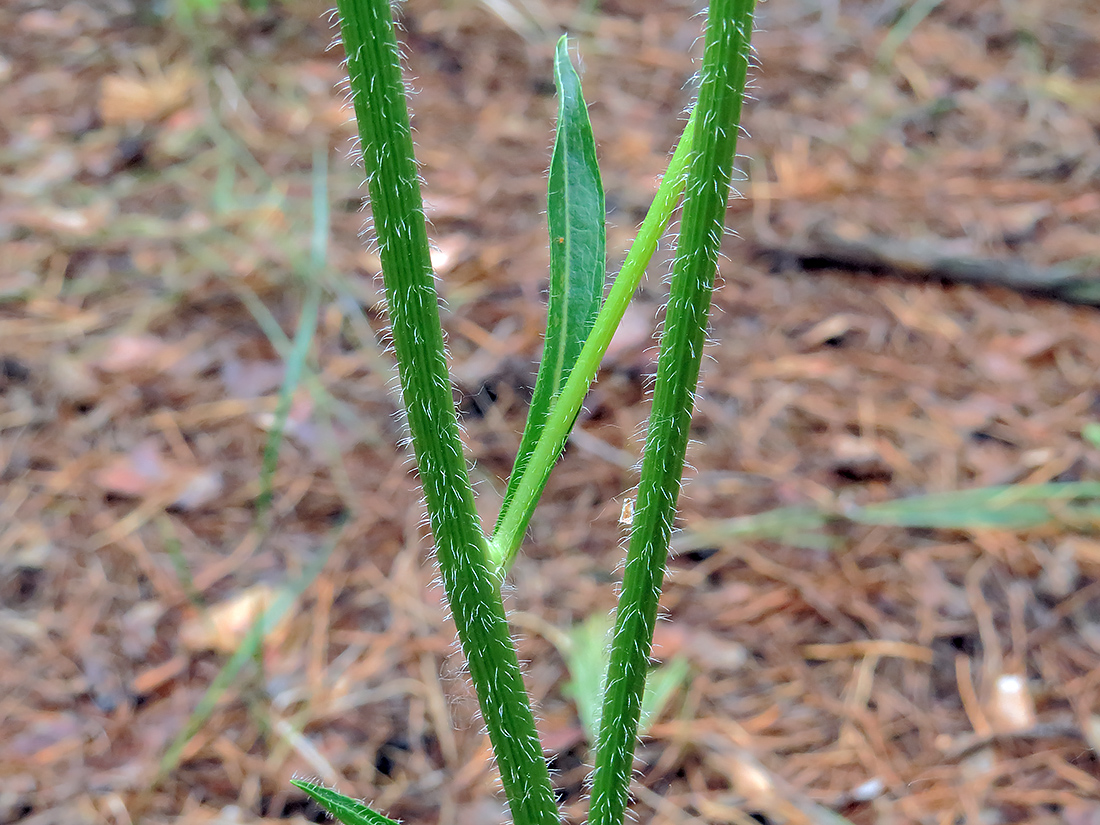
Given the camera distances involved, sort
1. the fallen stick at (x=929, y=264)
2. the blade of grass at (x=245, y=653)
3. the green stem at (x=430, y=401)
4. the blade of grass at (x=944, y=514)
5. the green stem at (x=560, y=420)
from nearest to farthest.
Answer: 1. the green stem at (x=430, y=401)
2. the green stem at (x=560, y=420)
3. the blade of grass at (x=245, y=653)
4. the blade of grass at (x=944, y=514)
5. the fallen stick at (x=929, y=264)

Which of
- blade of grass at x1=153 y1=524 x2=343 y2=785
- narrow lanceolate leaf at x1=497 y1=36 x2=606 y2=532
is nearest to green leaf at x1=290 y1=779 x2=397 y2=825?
narrow lanceolate leaf at x1=497 y1=36 x2=606 y2=532

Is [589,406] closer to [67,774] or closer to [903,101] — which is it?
[67,774]

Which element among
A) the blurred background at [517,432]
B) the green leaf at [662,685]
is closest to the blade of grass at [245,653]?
the blurred background at [517,432]

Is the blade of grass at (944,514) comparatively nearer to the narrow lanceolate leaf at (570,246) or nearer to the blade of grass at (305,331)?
the blade of grass at (305,331)

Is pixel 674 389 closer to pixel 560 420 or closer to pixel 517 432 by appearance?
pixel 560 420

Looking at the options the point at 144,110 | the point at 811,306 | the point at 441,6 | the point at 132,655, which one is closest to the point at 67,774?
the point at 132,655

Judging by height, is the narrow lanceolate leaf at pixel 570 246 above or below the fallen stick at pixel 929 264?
below

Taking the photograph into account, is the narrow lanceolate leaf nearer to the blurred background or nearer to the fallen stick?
the blurred background
